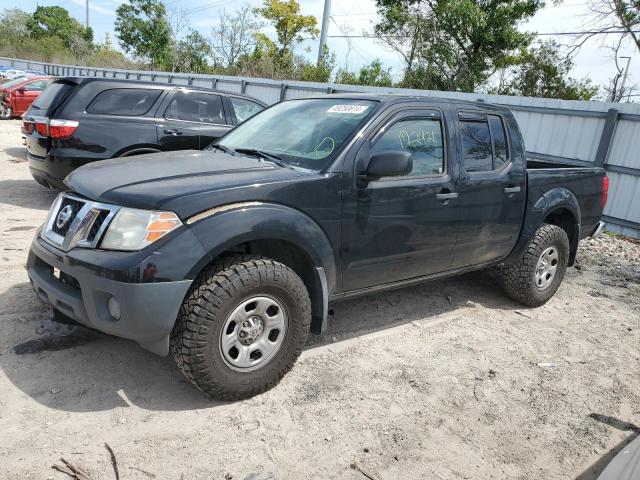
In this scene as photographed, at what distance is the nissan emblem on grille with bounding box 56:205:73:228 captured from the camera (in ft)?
9.92

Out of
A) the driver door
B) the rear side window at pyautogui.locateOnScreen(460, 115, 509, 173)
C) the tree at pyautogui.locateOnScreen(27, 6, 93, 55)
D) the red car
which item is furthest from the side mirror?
the tree at pyautogui.locateOnScreen(27, 6, 93, 55)

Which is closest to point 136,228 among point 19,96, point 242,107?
point 242,107

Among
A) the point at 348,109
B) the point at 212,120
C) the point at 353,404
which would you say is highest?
the point at 348,109

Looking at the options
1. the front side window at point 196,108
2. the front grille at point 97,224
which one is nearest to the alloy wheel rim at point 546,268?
the front grille at point 97,224

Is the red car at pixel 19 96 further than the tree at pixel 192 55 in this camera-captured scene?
No

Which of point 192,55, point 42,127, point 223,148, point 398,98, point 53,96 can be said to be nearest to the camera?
point 398,98

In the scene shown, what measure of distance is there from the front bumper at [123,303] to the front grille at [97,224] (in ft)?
0.57

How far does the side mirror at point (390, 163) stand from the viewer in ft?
10.6

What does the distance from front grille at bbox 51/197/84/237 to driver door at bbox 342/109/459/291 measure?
1603 millimetres

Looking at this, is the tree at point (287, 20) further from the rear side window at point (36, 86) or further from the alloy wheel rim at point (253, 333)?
the alloy wheel rim at point (253, 333)

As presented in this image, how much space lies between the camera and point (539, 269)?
5027 millimetres

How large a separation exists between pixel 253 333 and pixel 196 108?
17.1 feet

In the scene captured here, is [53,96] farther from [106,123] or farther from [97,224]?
[97,224]

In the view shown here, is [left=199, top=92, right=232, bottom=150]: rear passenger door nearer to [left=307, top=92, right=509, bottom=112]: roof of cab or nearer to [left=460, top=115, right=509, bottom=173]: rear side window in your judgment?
[left=307, top=92, right=509, bottom=112]: roof of cab
